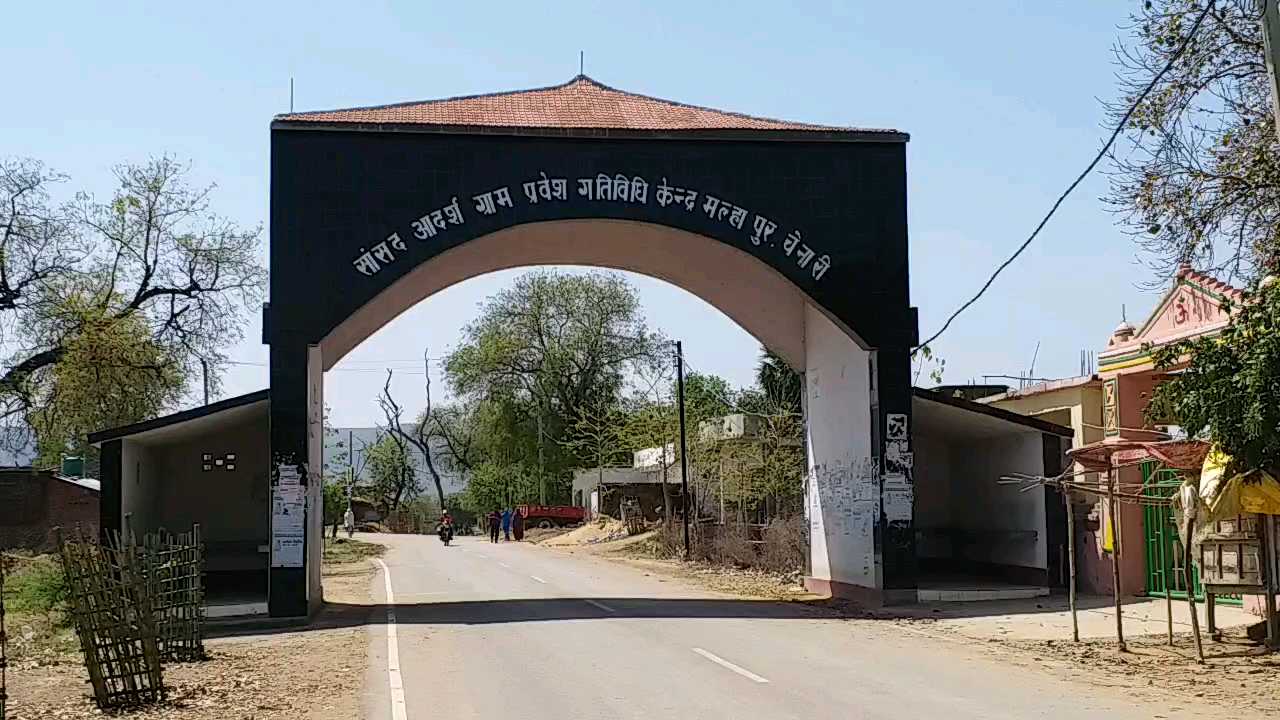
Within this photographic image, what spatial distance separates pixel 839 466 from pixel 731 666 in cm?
1103

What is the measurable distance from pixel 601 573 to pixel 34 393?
57.4 feet

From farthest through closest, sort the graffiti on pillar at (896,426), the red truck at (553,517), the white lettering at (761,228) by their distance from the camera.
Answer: the red truck at (553,517) < the white lettering at (761,228) < the graffiti on pillar at (896,426)

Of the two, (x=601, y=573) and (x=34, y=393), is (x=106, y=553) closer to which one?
(x=601, y=573)

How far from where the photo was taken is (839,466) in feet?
80.9

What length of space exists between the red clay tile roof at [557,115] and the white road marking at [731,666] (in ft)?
33.7

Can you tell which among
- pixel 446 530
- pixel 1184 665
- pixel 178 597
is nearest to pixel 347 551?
pixel 446 530

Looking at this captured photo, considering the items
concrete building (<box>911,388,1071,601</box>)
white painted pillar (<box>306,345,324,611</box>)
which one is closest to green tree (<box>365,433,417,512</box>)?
concrete building (<box>911,388,1071,601</box>)

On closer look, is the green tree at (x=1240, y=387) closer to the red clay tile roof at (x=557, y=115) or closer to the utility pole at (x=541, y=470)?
the red clay tile roof at (x=557, y=115)

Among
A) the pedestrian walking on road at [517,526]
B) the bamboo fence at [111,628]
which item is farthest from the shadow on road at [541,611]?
the pedestrian walking on road at [517,526]

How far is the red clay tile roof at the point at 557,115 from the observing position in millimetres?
22438

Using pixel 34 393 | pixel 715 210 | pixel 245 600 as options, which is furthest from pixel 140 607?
pixel 34 393

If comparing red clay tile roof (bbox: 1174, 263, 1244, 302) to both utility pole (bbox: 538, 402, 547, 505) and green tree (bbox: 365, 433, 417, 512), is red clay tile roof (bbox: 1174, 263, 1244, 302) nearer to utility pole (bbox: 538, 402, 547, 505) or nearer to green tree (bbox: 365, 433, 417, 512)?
utility pole (bbox: 538, 402, 547, 505)

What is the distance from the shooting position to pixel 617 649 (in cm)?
1575

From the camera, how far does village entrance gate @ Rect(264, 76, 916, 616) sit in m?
21.7
